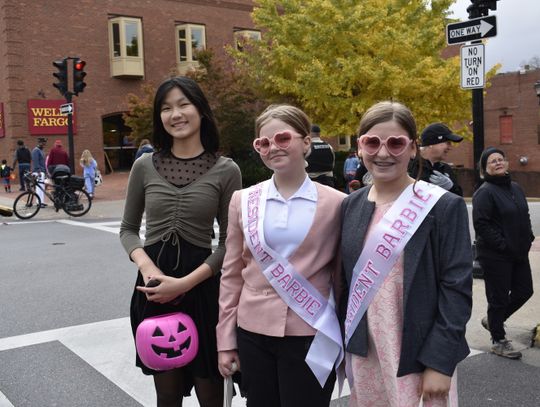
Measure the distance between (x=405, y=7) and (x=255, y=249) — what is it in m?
21.0

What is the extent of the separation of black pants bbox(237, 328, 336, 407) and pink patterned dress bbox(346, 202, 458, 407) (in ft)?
0.48

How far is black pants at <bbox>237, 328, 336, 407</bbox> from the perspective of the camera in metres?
2.25

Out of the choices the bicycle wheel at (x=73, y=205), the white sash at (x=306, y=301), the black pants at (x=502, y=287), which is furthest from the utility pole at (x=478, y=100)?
the bicycle wheel at (x=73, y=205)

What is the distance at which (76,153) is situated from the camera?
1016 inches

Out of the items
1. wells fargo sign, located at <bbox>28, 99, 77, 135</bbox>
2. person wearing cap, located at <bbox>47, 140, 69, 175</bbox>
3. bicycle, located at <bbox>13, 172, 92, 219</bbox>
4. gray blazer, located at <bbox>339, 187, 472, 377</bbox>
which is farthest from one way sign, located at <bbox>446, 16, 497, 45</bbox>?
wells fargo sign, located at <bbox>28, 99, 77, 135</bbox>

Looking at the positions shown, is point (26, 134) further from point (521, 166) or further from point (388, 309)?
point (521, 166)

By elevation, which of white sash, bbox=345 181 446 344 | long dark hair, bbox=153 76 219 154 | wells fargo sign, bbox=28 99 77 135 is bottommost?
white sash, bbox=345 181 446 344

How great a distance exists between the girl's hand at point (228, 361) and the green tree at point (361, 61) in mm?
17896

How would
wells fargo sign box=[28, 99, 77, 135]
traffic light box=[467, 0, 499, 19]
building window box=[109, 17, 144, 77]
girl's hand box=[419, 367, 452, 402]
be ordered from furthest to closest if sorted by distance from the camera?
building window box=[109, 17, 144, 77]
wells fargo sign box=[28, 99, 77, 135]
traffic light box=[467, 0, 499, 19]
girl's hand box=[419, 367, 452, 402]

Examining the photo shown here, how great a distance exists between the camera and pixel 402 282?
2131 mm

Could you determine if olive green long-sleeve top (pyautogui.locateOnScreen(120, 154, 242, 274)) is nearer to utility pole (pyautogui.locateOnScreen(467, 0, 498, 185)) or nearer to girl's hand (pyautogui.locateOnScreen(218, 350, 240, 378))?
girl's hand (pyautogui.locateOnScreen(218, 350, 240, 378))

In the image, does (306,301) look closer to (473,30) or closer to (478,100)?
(473,30)

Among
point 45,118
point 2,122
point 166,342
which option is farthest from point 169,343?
point 2,122

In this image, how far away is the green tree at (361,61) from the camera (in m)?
19.7
